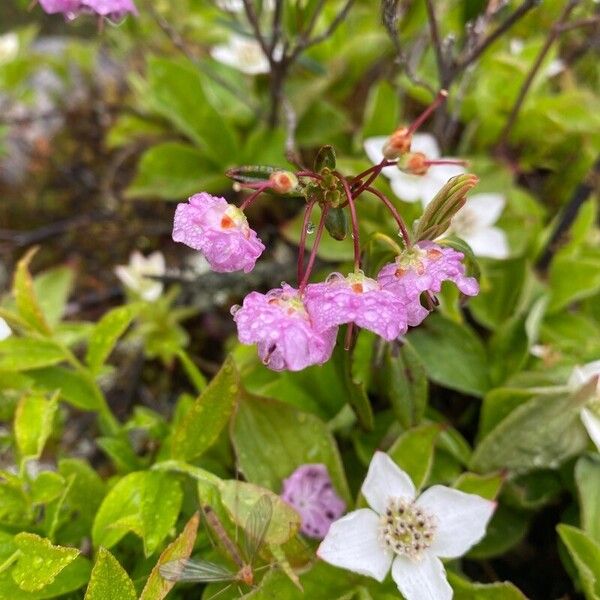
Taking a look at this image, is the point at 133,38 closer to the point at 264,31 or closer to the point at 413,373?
the point at 264,31

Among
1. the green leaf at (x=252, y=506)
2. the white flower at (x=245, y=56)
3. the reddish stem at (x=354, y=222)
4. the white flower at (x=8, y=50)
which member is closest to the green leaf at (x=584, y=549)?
the green leaf at (x=252, y=506)

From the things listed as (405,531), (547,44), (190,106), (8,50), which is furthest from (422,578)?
(8,50)

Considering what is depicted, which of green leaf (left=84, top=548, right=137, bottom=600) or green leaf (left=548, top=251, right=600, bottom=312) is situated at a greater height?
green leaf (left=548, top=251, right=600, bottom=312)

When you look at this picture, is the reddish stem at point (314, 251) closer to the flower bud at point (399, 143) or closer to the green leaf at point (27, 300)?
the flower bud at point (399, 143)

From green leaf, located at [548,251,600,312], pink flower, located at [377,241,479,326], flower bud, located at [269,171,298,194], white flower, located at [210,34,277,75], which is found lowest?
green leaf, located at [548,251,600,312]

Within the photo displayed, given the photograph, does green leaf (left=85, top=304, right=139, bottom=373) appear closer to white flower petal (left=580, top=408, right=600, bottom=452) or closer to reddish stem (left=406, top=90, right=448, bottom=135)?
reddish stem (left=406, top=90, right=448, bottom=135)

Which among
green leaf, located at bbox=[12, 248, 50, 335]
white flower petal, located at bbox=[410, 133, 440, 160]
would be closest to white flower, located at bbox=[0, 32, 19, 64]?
green leaf, located at bbox=[12, 248, 50, 335]

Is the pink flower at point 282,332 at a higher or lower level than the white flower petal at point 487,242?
higher
